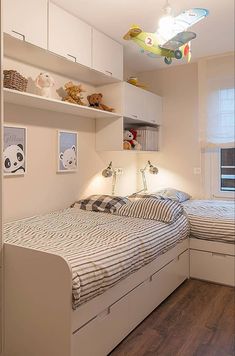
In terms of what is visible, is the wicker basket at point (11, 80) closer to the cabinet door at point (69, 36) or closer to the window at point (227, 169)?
the cabinet door at point (69, 36)

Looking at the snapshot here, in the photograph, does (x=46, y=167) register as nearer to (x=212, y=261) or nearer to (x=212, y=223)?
(x=212, y=223)

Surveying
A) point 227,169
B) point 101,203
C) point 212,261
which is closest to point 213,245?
point 212,261

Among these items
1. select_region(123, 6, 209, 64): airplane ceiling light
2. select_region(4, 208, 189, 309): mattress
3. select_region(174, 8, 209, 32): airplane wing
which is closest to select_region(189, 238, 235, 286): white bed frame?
select_region(4, 208, 189, 309): mattress

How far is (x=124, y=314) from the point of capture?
6.38 ft

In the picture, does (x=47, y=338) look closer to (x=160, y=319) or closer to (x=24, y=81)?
(x=160, y=319)

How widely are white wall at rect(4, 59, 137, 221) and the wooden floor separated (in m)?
1.27

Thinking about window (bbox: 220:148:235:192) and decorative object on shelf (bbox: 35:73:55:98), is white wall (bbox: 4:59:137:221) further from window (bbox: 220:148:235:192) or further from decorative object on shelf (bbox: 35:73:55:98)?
window (bbox: 220:148:235:192)

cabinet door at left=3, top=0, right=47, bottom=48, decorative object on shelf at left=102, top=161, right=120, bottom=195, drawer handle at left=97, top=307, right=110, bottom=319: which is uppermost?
cabinet door at left=3, top=0, right=47, bottom=48

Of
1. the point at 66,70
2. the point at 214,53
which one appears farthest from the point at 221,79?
the point at 66,70

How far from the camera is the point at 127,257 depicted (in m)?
1.89

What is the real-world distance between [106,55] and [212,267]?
7.22 ft

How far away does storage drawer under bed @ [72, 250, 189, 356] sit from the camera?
159 cm

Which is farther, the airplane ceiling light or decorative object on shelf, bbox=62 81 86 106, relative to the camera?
decorative object on shelf, bbox=62 81 86 106

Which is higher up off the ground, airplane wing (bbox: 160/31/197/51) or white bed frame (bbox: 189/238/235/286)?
airplane wing (bbox: 160/31/197/51)
